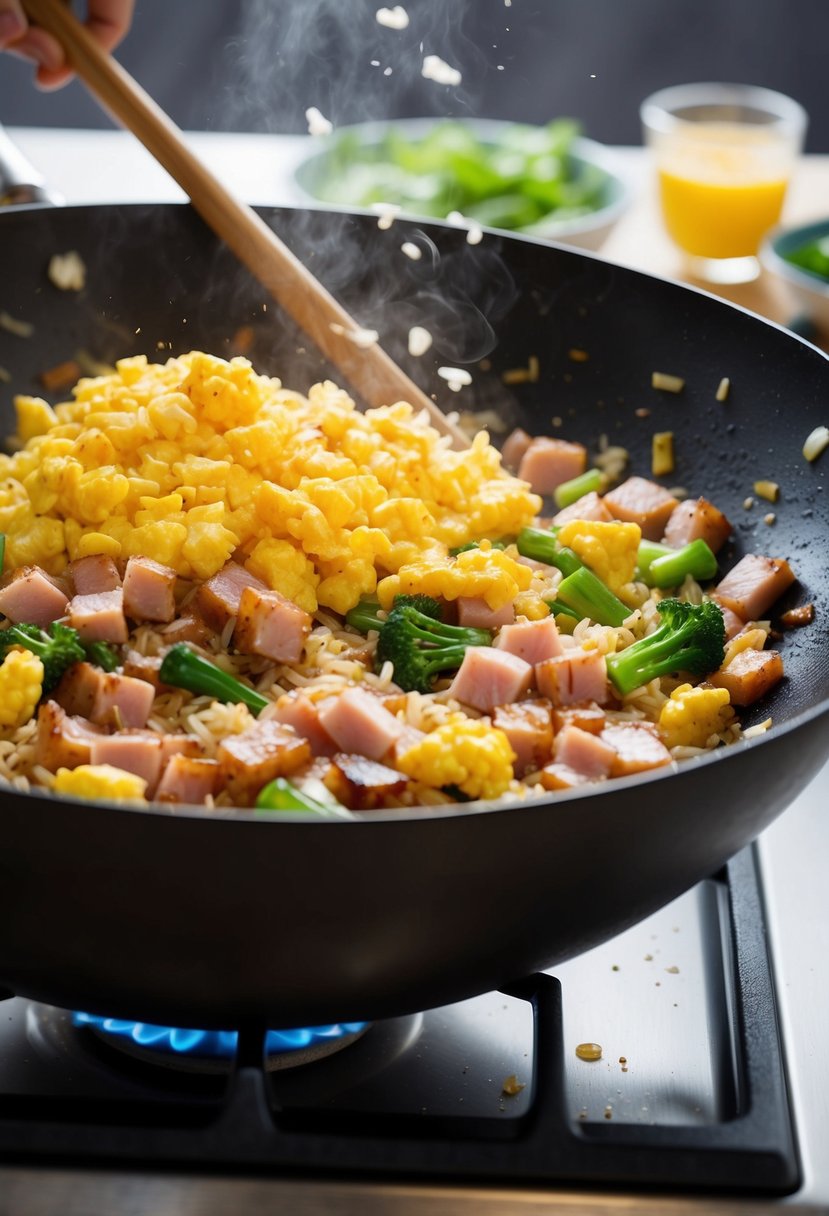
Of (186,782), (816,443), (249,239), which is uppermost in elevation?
(249,239)

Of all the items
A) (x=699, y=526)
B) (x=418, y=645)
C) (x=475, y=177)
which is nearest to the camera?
(x=418, y=645)

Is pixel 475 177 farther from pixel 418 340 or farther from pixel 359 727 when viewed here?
pixel 359 727

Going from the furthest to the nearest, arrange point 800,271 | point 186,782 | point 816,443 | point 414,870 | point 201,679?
point 800,271 → point 816,443 → point 201,679 → point 186,782 → point 414,870

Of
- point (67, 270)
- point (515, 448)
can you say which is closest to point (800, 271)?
point (515, 448)

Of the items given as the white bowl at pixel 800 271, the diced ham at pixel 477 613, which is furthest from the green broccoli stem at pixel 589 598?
the white bowl at pixel 800 271

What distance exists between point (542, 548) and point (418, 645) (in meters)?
0.40

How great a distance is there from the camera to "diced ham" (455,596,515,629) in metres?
1.99

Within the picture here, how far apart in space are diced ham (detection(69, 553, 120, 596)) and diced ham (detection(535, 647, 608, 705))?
636mm

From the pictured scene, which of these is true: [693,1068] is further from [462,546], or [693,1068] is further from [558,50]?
[558,50]

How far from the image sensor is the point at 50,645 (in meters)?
1.75

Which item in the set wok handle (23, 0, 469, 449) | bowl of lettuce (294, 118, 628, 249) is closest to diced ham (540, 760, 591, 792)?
wok handle (23, 0, 469, 449)

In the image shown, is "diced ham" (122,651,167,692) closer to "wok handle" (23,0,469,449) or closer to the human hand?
"wok handle" (23,0,469,449)

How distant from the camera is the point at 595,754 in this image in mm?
1703

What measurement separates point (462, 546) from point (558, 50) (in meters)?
5.28
